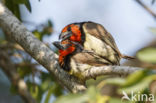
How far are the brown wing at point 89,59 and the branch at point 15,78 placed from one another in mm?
1156

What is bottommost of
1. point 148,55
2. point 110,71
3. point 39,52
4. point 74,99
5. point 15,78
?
point 74,99

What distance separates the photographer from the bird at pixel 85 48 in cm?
268

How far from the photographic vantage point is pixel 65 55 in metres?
2.87

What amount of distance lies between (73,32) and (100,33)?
0.97 feet

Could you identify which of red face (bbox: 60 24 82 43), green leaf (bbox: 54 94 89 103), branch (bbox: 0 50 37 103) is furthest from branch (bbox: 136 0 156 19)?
green leaf (bbox: 54 94 89 103)

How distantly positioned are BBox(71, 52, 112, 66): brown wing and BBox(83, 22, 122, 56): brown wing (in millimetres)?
427

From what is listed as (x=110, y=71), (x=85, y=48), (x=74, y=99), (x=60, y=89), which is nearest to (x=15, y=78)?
(x=60, y=89)

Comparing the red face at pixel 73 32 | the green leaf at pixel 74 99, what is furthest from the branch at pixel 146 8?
the green leaf at pixel 74 99

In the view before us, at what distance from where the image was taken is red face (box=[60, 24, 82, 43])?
131 inches

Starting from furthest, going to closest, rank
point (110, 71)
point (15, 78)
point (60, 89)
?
point (60, 89) → point (15, 78) → point (110, 71)

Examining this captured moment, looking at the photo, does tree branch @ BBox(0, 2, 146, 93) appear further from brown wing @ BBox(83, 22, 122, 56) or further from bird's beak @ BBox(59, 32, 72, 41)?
brown wing @ BBox(83, 22, 122, 56)

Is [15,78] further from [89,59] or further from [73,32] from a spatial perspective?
[89,59]

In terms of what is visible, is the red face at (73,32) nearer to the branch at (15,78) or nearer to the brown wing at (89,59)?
the brown wing at (89,59)

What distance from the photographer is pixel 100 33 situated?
3.42 m
